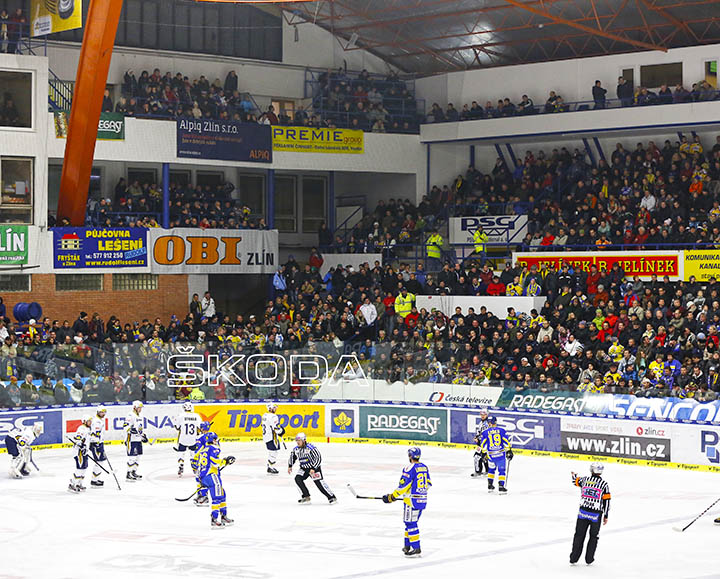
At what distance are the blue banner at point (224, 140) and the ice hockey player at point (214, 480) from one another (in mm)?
18812

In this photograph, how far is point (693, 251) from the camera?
1189 inches

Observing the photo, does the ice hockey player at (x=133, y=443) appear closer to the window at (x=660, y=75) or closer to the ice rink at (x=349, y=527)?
the ice rink at (x=349, y=527)

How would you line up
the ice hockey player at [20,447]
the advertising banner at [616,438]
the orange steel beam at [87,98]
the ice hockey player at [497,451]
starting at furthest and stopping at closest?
the orange steel beam at [87,98]
the advertising banner at [616,438]
the ice hockey player at [20,447]
the ice hockey player at [497,451]

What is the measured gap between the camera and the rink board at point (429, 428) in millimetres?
22141

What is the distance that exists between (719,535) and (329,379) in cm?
1193

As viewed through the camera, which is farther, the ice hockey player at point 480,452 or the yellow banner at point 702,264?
the yellow banner at point 702,264

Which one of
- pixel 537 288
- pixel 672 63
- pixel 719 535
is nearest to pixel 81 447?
pixel 719 535

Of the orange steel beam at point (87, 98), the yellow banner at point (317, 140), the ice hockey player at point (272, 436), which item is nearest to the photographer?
the ice hockey player at point (272, 436)

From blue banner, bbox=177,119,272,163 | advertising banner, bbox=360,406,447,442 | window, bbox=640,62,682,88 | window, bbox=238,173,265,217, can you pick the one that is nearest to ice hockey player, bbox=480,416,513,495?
advertising banner, bbox=360,406,447,442

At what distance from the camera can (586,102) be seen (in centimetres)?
3584

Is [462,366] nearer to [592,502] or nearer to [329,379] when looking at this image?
[329,379]

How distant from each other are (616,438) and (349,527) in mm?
8024

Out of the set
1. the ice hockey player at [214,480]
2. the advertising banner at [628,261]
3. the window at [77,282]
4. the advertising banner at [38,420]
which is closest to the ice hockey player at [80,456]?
the ice hockey player at [214,480]

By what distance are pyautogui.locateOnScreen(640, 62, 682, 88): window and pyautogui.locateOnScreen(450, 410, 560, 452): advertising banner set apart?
585 inches
